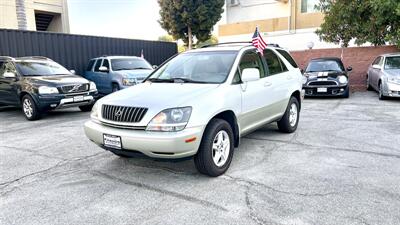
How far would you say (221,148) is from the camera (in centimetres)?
429

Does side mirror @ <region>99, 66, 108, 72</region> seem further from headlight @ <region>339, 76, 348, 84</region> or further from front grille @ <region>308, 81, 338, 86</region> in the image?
headlight @ <region>339, 76, 348, 84</region>

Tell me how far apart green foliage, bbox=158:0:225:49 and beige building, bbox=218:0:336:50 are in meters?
1.20

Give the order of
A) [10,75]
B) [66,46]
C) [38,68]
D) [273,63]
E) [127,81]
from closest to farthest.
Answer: [273,63] → [10,75] → [38,68] → [127,81] → [66,46]

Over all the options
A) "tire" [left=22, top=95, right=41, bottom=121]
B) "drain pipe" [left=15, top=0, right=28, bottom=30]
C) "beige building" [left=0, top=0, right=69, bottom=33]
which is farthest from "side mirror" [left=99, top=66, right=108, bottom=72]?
"beige building" [left=0, top=0, right=69, bottom=33]

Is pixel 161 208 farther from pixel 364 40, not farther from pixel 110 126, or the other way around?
pixel 364 40

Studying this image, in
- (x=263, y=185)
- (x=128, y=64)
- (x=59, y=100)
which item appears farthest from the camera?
(x=128, y=64)

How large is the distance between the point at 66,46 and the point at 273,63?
10390 mm

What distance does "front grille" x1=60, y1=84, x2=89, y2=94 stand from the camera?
878 centimetres

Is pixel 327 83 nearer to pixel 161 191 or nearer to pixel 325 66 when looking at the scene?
pixel 325 66

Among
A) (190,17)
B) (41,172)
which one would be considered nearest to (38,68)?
(41,172)

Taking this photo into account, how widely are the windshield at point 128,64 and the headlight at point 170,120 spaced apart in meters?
8.65

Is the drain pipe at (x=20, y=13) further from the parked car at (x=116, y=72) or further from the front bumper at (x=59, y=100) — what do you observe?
the front bumper at (x=59, y=100)

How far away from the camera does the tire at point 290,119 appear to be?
20.6 ft

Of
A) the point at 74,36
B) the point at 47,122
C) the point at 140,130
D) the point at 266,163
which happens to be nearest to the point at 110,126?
the point at 140,130
